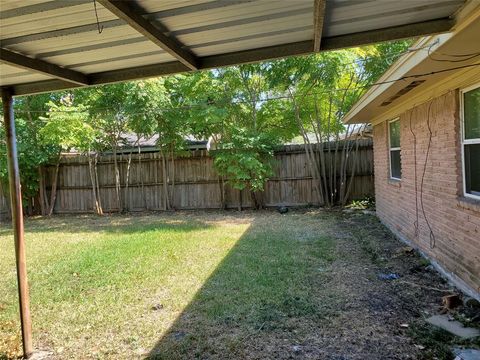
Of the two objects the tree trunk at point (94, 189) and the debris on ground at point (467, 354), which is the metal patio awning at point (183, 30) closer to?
the debris on ground at point (467, 354)

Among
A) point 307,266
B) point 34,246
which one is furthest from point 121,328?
point 34,246

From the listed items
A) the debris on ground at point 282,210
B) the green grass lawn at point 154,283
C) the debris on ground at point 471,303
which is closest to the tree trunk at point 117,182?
the green grass lawn at point 154,283

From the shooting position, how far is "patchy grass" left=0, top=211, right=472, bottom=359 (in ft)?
10.4

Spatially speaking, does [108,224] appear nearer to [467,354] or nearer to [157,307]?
[157,307]

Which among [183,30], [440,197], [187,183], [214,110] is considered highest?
[214,110]

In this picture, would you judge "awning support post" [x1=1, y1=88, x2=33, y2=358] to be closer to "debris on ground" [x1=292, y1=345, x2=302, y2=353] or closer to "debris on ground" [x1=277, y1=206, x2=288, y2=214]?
"debris on ground" [x1=292, y1=345, x2=302, y2=353]

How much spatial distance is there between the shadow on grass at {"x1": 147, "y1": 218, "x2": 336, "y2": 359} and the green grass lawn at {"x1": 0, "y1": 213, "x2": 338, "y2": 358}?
0.05 feet

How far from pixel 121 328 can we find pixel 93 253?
3367mm

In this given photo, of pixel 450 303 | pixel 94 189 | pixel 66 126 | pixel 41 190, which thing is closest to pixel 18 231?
pixel 450 303

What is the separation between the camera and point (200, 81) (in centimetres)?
1103

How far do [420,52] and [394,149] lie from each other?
4.41 m

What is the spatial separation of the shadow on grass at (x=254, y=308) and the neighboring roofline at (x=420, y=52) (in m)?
2.51

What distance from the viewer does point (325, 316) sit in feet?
11.8

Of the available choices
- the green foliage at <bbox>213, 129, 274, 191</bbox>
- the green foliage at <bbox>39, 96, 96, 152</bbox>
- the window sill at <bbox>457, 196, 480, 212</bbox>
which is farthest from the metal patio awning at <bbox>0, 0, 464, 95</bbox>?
the green foliage at <bbox>213, 129, 274, 191</bbox>
